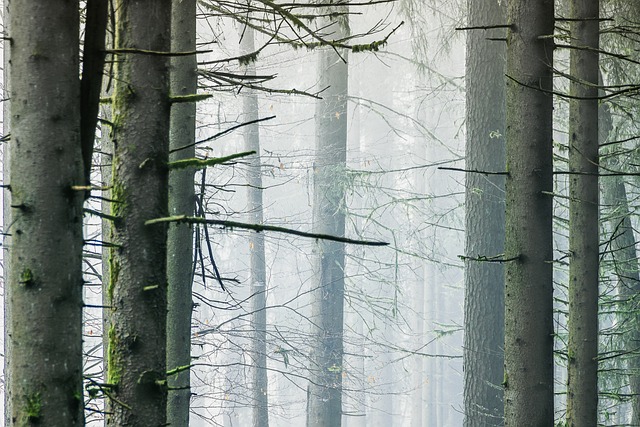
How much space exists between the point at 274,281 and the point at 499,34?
3595cm

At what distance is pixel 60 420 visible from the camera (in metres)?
2.37

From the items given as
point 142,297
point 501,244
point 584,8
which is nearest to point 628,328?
point 501,244

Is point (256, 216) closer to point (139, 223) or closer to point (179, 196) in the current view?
point (179, 196)

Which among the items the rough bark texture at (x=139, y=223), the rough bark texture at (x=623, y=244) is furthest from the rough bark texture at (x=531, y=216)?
the rough bark texture at (x=623, y=244)

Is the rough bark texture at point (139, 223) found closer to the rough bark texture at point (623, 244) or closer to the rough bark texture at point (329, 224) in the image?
the rough bark texture at point (623, 244)

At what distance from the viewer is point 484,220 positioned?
9.21 metres

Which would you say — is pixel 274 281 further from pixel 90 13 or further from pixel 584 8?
pixel 90 13

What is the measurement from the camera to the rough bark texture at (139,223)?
114 inches

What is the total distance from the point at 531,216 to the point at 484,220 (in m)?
→ 4.40

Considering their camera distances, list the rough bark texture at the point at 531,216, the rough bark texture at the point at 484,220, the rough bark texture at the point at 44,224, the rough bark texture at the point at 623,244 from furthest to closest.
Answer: the rough bark texture at the point at 623,244 < the rough bark texture at the point at 484,220 < the rough bark texture at the point at 531,216 < the rough bark texture at the point at 44,224

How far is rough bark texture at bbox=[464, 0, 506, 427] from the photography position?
8961 mm

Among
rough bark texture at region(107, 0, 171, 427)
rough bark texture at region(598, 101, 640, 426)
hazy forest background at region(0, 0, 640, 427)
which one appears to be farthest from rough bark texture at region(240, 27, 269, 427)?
rough bark texture at region(107, 0, 171, 427)

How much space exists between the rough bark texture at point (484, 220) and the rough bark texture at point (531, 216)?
3.99 meters

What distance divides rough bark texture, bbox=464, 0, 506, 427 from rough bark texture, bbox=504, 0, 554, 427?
3988 millimetres
